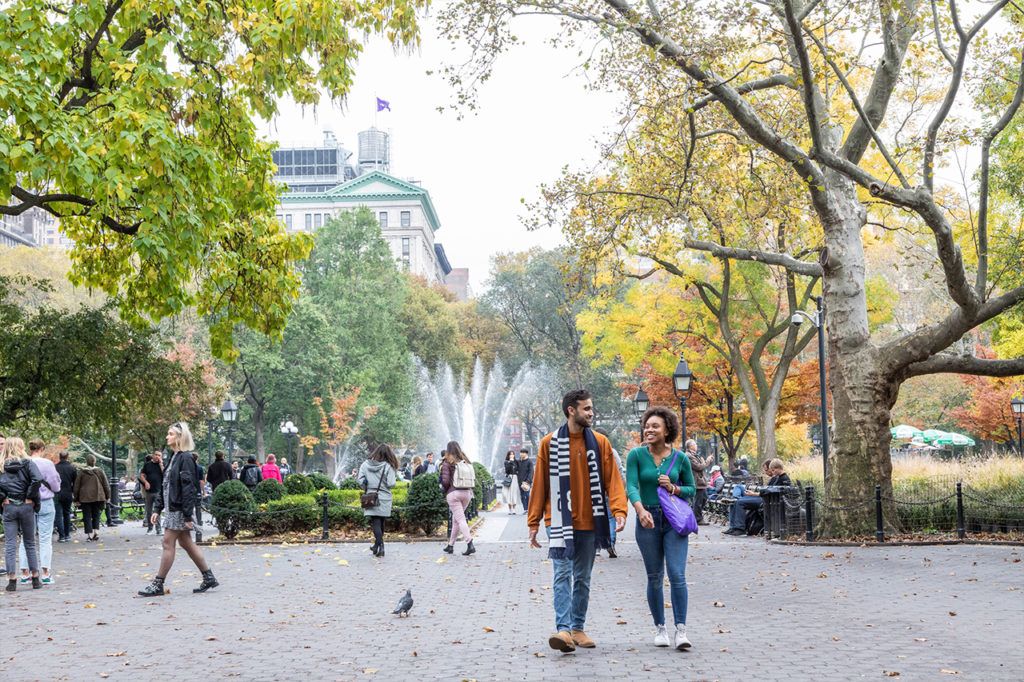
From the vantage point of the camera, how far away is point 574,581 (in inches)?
316

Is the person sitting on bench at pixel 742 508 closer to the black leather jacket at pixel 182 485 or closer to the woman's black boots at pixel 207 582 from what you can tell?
the woman's black boots at pixel 207 582

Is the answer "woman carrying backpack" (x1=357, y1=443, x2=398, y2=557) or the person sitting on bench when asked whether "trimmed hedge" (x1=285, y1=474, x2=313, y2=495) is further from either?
the person sitting on bench

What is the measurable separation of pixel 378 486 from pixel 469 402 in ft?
155

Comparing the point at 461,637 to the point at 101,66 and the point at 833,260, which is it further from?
the point at 833,260

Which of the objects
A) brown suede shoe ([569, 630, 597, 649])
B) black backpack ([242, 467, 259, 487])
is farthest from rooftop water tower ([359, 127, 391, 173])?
brown suede shoe ([569, 630, 597, 649])

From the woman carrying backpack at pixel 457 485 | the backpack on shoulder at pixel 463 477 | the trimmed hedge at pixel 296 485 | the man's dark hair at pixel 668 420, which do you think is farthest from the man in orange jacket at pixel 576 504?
the trimmed hedge at pixel 296 485

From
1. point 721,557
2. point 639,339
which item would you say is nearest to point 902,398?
point 639,339

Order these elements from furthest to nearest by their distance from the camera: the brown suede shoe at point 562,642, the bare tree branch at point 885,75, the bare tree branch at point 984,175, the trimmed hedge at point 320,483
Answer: the trimmed hedge at point 320,483
the bare tree branch at point 885,75
the bare tree branch at point 984,175
the brown suede shoe at point 562,642

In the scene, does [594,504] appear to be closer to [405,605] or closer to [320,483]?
[405,605]

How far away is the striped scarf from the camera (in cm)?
782

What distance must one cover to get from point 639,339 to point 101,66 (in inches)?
1043

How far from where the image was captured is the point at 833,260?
61.6 feet

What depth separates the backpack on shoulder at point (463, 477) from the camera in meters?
17.2

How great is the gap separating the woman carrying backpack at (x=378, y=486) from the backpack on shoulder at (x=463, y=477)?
38.5 inches
